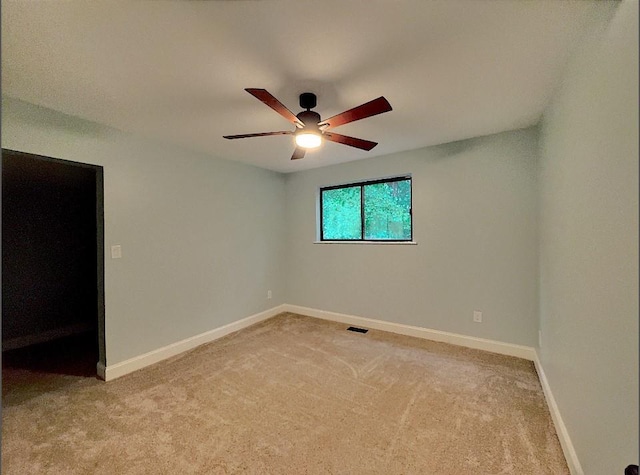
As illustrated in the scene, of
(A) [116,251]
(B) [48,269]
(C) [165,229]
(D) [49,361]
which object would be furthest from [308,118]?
(B) [48,269]

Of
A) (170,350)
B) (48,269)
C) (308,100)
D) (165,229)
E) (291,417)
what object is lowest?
(291,417)

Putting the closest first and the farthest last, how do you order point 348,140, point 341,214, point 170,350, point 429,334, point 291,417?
point 291,417, point 348,140, point 170,350, point 429,334, point 341,214

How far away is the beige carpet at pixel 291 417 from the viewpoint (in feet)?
6.09

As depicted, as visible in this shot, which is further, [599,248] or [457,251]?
[457,251]

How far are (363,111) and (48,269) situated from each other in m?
4.32

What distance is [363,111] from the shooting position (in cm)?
201

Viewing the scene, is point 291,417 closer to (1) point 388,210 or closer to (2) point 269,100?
(2) point 269,100

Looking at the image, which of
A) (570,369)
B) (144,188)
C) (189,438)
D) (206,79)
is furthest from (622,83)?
(144,188)

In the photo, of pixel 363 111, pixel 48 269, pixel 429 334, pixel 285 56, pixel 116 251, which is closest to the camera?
pixel 285 56

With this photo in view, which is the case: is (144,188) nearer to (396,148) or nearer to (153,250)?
(153,250)

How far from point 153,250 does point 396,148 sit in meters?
2.79

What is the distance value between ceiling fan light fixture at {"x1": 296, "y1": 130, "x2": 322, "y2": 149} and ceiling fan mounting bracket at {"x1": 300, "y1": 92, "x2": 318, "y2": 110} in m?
0.23

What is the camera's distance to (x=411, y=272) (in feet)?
12.1

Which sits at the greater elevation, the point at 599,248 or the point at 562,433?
the point at 599,248
